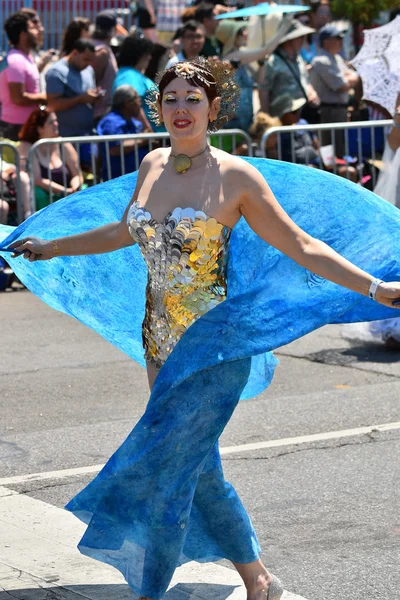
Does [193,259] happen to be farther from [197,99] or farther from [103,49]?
[103,49]

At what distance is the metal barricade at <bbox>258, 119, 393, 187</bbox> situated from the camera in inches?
470

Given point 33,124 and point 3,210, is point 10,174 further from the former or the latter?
point 33,124

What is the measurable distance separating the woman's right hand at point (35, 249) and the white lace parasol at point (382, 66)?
204 inches

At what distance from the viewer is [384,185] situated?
9000mm

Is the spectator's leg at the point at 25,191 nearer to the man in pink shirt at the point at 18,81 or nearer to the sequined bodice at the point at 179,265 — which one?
the man in pink shirt at the point at 18,81

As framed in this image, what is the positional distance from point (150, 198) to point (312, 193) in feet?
2.50

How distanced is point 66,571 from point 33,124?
765cm

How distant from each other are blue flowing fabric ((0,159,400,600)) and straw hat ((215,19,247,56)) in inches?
403

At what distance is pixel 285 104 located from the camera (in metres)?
13.3

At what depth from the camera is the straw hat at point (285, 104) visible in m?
13.3

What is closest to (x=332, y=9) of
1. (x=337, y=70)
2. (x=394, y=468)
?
(x=337, y=70)

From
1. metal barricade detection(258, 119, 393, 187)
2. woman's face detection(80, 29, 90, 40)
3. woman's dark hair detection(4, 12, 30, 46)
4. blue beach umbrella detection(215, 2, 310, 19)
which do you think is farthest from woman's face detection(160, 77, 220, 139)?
blue beach umbrella detection(215, 2, 310, 19)

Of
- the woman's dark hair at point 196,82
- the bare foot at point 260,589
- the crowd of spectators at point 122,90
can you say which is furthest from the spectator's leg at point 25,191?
the bare foot at point 260,589

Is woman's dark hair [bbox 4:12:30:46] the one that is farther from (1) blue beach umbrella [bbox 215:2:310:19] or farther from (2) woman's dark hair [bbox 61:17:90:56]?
(1) blue beach umbrella [bbox 215:2:310:19]
